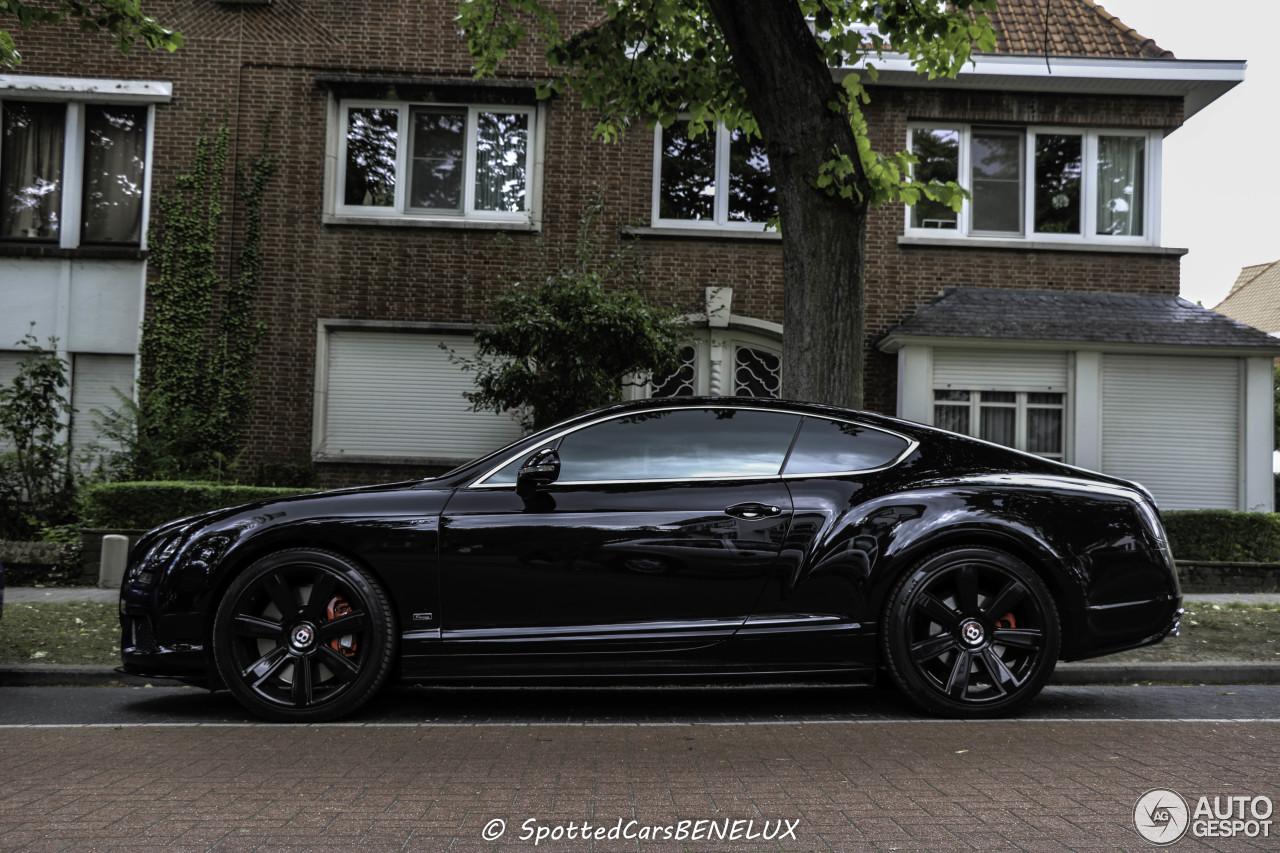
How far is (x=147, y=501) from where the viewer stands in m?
11.4

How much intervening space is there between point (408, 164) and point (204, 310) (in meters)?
3.39

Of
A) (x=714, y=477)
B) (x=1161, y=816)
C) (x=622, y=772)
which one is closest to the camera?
(x=1161, y=816)

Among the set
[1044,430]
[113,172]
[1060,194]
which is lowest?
[1044,430]

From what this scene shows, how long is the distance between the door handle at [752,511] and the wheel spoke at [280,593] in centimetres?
209

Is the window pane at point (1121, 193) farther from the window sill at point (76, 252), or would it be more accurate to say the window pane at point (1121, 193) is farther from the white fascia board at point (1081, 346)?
the window sill at point (76, 252)

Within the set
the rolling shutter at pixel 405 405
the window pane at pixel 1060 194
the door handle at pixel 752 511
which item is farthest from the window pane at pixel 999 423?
the door handle at pixel 752 511

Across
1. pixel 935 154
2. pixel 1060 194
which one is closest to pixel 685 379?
pixel 935 154

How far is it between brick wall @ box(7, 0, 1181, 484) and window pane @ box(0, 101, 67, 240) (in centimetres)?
85

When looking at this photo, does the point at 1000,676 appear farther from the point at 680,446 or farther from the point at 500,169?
the point at 500,169

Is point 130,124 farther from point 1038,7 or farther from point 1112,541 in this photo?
point 1112,541

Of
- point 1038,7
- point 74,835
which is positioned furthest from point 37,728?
point 1038,7

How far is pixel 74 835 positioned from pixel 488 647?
2.00 m

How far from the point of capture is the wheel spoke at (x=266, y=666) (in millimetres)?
5035

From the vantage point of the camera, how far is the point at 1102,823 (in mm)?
3404
